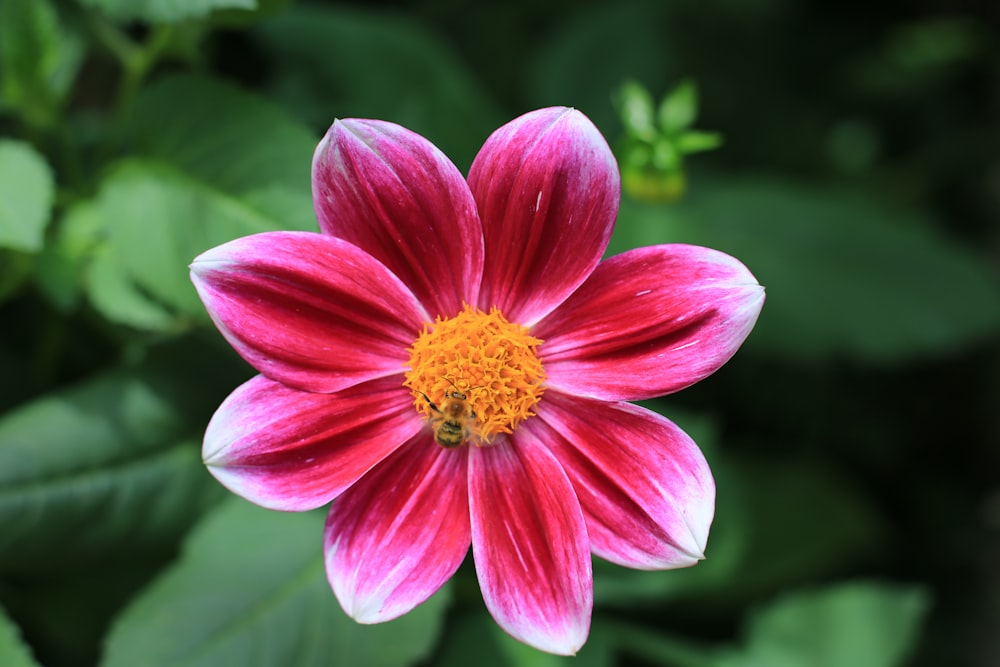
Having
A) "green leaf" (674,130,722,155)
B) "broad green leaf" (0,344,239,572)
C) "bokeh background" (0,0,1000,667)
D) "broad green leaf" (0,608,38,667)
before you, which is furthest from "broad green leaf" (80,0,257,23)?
"broad green leaf" (0,608,38,667)

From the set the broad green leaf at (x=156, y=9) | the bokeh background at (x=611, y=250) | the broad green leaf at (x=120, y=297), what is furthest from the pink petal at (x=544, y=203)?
the broad green leaf at (x=120, y=297)

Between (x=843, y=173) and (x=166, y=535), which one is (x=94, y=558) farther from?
(x=843, y=173)

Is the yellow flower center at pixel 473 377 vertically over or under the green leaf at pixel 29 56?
under

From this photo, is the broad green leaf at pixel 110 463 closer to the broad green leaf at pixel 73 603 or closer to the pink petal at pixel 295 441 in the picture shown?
the broad green leaf at pixel 73 603

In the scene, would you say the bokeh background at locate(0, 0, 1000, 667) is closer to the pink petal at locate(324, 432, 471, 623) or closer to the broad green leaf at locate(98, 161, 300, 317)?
the broad green leaf at locate(98, 161, 300, 317)

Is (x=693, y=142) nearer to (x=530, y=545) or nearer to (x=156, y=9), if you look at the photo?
(x=530, y=545)

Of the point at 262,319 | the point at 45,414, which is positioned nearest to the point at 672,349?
the point at 262,319
